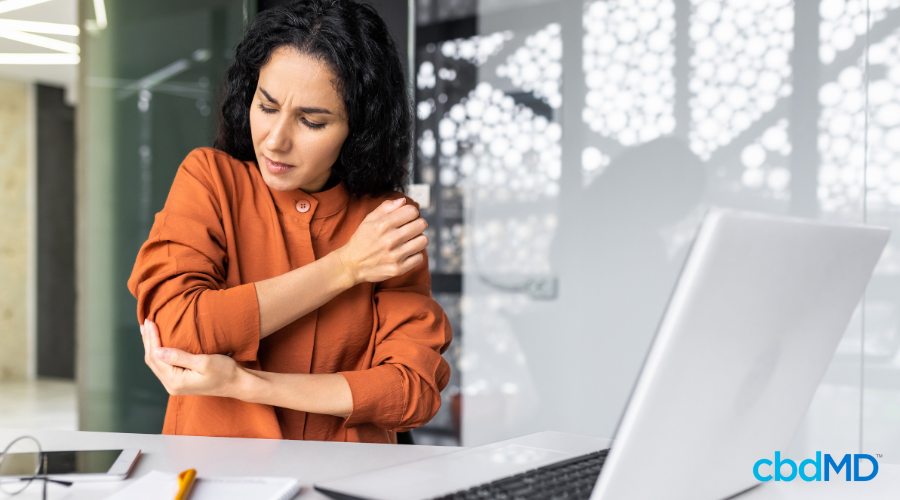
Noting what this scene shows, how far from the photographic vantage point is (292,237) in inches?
51.2

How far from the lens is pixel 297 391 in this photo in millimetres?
1101

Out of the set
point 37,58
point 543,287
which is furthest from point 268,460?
point 37,58

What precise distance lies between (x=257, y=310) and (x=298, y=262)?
8.4 inches

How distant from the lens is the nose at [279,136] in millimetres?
1177

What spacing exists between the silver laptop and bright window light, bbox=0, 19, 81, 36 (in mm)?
3465

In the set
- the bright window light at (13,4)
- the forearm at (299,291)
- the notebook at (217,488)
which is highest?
the bright window light at (13,4)

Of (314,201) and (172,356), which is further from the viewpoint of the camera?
(314,201)

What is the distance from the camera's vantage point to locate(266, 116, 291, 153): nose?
1.18m

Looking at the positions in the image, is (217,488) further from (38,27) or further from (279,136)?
(38,27)

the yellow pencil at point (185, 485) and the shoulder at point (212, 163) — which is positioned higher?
the shoulder at point (212, 163)

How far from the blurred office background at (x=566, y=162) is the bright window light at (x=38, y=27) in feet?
0.24

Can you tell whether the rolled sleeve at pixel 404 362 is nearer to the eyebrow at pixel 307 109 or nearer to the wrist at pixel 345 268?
the wrist at pixel 345 268

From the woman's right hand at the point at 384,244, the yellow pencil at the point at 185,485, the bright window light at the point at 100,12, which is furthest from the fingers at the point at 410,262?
the bright window light at the point at 100,12

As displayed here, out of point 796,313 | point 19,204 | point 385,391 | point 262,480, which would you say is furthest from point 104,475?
point 19,204
